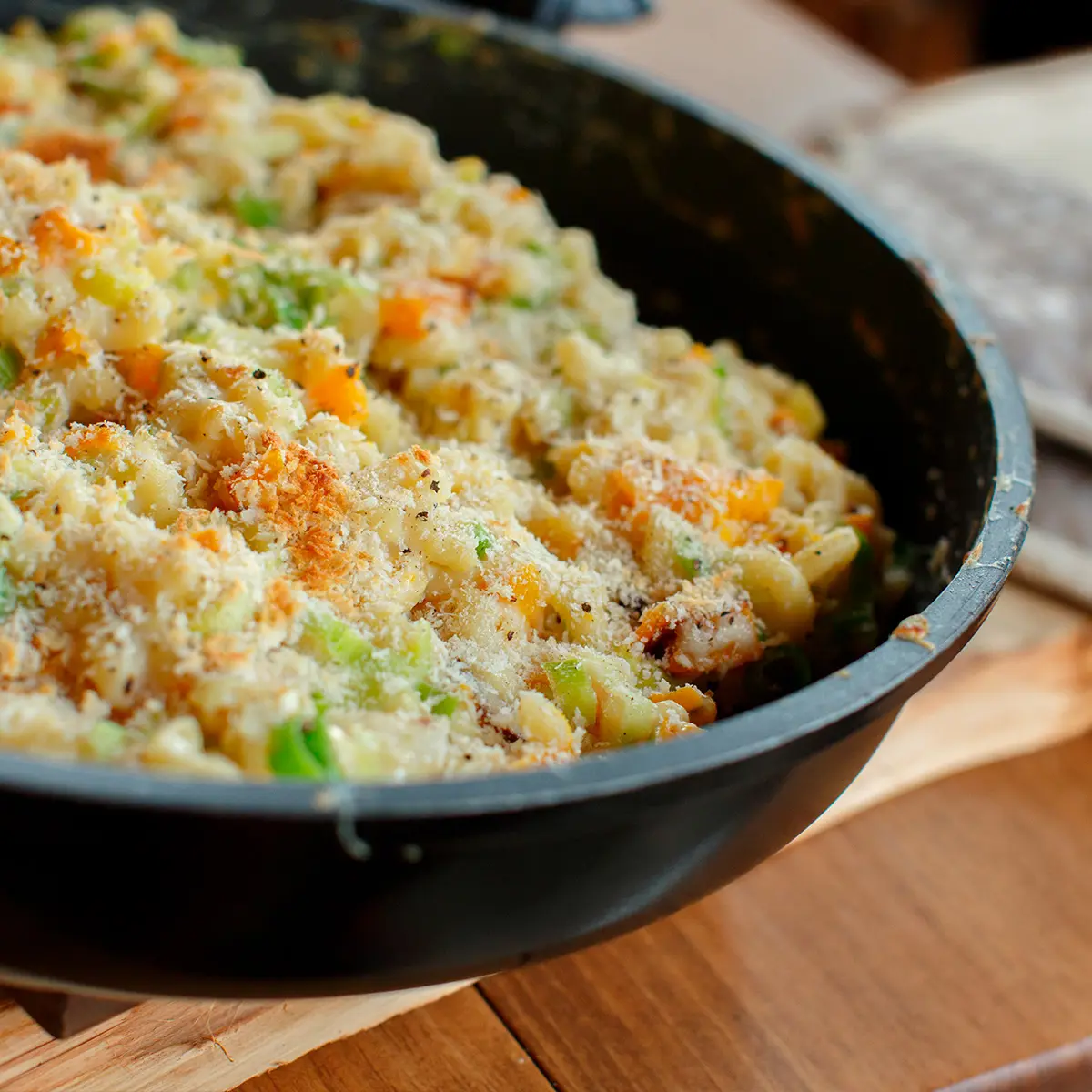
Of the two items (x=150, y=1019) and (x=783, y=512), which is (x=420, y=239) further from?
(x=150, y=1019)

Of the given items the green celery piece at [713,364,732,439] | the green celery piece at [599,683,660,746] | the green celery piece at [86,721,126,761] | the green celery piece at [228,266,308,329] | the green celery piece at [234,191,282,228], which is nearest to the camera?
the green celery piece at [86,721,126,761]

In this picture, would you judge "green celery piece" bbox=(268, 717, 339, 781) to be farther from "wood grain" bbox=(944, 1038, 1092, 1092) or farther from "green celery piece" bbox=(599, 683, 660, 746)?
"wood grain" bbox=(944, 1038, 1092, 1092)

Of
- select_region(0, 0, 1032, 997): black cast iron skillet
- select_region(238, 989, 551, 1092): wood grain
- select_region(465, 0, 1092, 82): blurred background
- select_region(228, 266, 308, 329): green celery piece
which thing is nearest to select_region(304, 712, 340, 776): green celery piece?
select_region(0, 0, 1032, 997): black cast iron skillet

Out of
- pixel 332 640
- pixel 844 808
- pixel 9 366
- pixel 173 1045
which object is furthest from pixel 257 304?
pixel 844 808

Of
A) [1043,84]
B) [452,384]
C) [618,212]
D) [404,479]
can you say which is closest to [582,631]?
[404,479]

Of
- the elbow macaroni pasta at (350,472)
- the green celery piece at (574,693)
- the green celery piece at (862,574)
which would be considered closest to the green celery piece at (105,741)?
the elbow macaroni pasta at (350,472)

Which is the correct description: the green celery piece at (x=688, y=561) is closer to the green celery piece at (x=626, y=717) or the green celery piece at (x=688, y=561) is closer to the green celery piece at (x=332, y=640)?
the green celery piece at (x=626, y=717)
